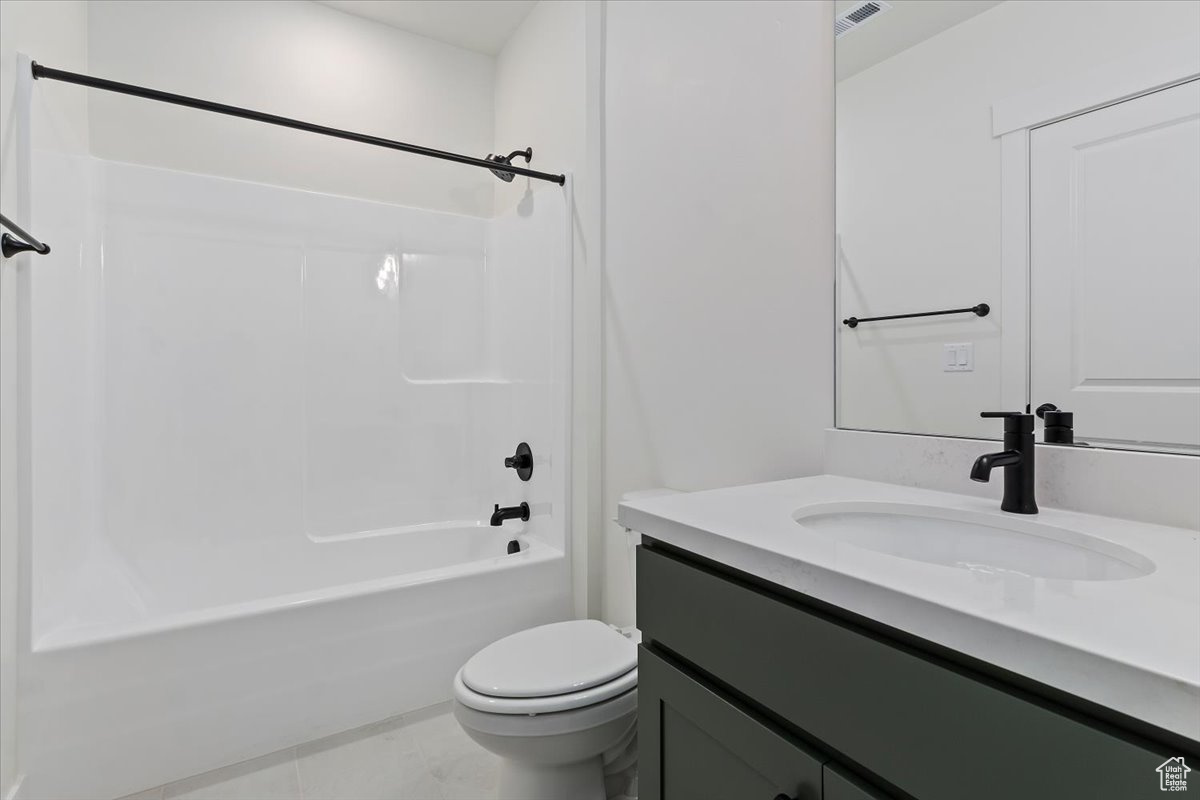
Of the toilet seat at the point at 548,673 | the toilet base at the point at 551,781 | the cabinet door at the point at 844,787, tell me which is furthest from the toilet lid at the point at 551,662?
the cabinet door at the point at 844,787

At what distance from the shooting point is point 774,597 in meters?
0.71

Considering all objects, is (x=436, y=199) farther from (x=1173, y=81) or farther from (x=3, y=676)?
(x=1173, y=81)

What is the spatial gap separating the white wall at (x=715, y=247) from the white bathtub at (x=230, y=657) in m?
0.50

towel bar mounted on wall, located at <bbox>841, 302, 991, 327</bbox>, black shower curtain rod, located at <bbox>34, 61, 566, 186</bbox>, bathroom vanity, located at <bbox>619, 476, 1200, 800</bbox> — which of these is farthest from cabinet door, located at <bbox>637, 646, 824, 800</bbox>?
black shower curtain rod, located at <bbox>34, 61, 566, 186</bbox>

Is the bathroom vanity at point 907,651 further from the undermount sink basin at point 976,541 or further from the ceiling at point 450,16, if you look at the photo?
the ceiling at point 450,16

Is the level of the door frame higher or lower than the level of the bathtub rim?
higher

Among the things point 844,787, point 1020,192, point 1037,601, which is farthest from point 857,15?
point 844,787

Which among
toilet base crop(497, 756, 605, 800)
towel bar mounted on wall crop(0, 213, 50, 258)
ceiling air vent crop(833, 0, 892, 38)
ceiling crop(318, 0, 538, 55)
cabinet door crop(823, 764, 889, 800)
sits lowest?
toilet base crop(497, 756, 605, 800)

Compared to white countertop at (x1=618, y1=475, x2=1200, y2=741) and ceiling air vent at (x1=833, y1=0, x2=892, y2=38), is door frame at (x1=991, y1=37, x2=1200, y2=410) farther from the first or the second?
ceiling air vent at (x1=833, y1=0, x2=892, y2=38)

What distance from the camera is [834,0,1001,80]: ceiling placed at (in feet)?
3.58

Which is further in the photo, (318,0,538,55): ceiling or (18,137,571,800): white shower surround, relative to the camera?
(318,0,538,55): ceiling

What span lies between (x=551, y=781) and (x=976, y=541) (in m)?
1.07

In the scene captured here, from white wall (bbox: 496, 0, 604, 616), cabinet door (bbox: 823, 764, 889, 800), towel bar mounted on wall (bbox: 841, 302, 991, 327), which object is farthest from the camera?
white wall (bbox: 496, 0, 604, 616)

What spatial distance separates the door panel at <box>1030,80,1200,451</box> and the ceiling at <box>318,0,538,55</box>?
230 centimetres
